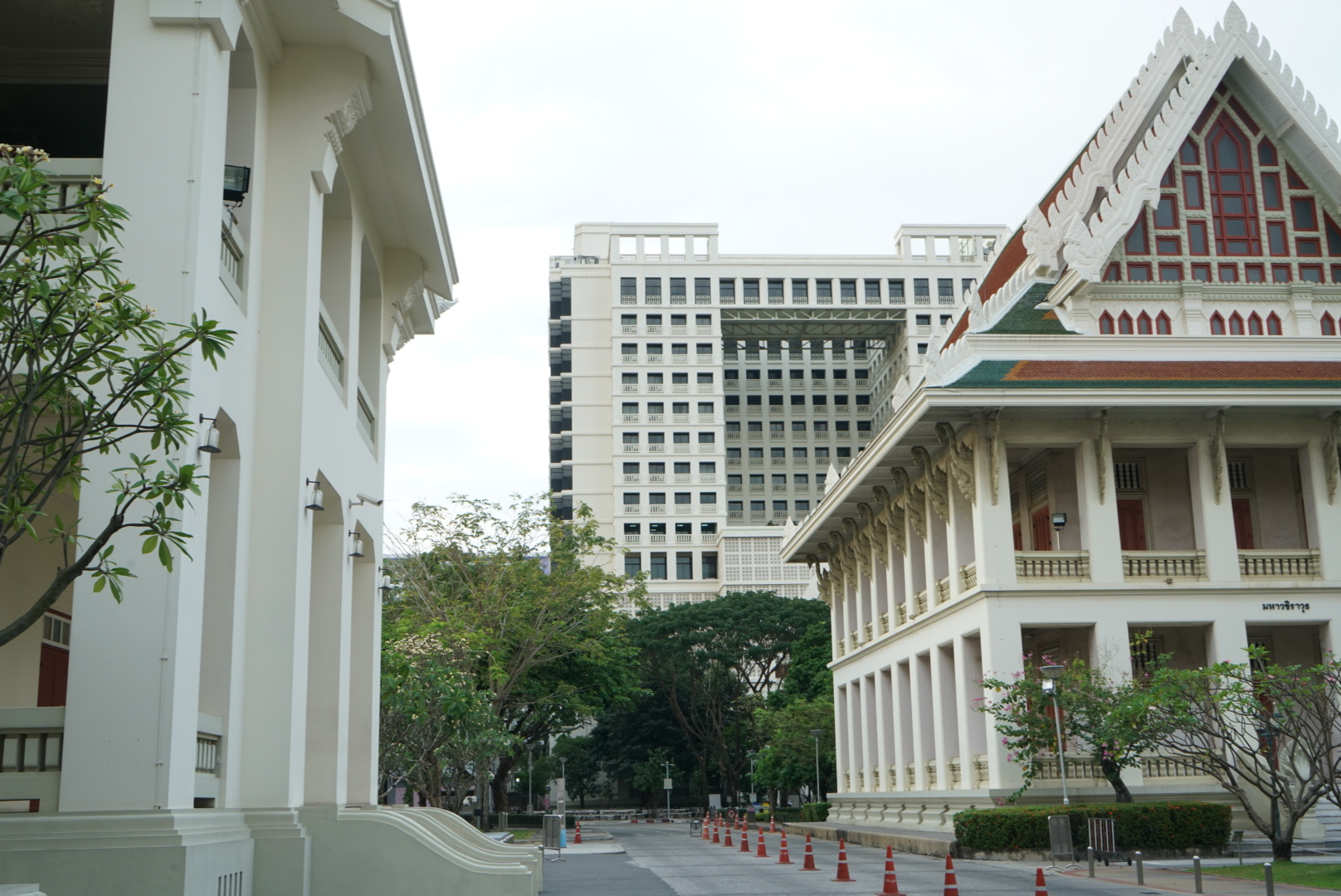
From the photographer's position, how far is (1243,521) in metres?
35.1

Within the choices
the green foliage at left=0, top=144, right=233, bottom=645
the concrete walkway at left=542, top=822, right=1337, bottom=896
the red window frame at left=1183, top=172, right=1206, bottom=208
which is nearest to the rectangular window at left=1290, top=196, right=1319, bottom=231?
the red window frame at left=1183, top=172, right=1206, bottom=208

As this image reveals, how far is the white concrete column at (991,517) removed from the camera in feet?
102

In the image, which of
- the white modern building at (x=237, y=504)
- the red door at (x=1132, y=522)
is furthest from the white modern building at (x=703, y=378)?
the white modern building at (x=237, y=504)

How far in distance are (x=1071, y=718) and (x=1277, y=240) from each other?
15809 millimetres

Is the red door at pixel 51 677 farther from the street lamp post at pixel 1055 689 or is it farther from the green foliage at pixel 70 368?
the street lamp post at pixel 1055 689

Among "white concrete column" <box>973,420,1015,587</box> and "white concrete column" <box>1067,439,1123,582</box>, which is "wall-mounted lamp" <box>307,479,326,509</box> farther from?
"white concrete column" <box>1067,439,1123,582</box>

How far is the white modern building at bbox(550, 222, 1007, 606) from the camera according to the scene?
338 ft

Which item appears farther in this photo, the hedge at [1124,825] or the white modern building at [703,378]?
the white modern building at [703,378]

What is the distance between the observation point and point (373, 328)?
19703 millimetres

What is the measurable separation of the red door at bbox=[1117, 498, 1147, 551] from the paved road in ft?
32.9

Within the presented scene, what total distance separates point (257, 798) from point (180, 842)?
3.12 meters

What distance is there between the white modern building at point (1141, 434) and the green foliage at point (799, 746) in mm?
18261

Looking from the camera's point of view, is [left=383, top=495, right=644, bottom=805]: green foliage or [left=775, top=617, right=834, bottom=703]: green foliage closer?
[left=383, top=495, right=644, bottom=805]: green foliage

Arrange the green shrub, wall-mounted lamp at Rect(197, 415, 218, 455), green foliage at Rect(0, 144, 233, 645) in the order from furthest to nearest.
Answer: the green shrub < wall-mounted lamp at Rect(197, 415, 218, 455) < green foliage at Rect(0, 144, 233, 645)
